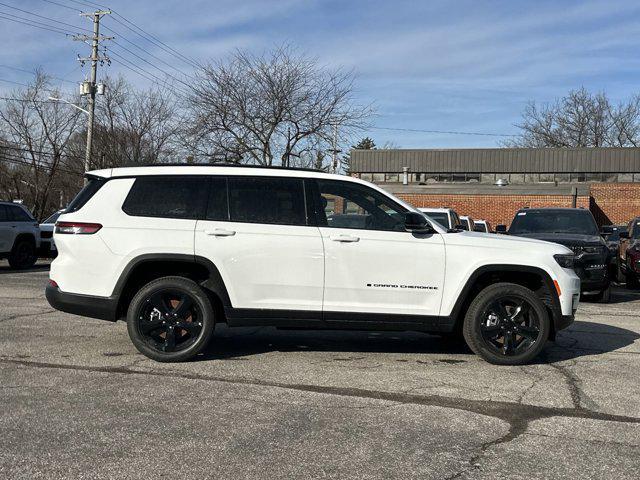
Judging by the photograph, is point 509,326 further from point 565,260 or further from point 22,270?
point 22,270

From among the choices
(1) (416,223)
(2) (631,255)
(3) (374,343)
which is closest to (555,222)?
(2) (631,255)

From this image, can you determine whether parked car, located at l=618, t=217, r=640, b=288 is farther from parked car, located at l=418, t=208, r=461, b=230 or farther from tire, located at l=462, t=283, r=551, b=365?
tire, located at l=462, t=283, r=551, b=365

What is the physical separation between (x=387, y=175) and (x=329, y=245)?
32352 mm

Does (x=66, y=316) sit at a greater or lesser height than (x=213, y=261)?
lesser

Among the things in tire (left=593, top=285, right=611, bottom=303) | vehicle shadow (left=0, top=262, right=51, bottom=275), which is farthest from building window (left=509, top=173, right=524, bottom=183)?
vehicle shadow (left=0, top=262, right=51, bottom=275)

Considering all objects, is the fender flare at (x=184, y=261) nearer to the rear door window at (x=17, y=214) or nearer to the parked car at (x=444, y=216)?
the parked car at (x=444, y=216)

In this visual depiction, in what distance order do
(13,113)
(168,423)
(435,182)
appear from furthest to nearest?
(13,113) < (435,182) < (168,423)

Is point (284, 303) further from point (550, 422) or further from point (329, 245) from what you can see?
point (550, 422)

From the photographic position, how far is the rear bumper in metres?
6.32

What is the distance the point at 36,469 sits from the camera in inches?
148

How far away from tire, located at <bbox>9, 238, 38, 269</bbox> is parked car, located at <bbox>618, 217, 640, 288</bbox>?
14.5m

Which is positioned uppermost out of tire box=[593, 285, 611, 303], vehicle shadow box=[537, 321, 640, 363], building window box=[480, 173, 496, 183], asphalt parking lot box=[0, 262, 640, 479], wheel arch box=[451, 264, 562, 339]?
building window box=[480, 173, 496, 183]

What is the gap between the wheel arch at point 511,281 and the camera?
6418mm

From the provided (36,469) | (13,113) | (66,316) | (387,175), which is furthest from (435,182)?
(36,469)
